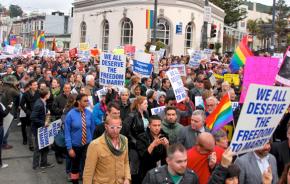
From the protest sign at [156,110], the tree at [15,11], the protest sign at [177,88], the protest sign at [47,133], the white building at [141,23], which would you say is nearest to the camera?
the protest sign at [156,110]

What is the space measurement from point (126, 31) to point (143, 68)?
3686 centimetres

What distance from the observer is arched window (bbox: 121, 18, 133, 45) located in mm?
47906

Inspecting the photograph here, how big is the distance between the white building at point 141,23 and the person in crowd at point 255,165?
136ft

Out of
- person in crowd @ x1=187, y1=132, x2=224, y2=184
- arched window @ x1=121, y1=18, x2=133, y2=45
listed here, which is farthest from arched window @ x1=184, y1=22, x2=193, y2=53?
person in crowd @ x1=187, y1=132, x2=224, y2=184

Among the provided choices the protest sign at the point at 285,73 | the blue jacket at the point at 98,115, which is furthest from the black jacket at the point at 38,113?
the protest sign at the point at 285,73

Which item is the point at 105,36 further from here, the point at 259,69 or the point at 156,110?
the point at 259,69

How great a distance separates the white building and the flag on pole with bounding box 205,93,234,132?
39944 millimetres

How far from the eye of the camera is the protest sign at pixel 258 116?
13.6 ft

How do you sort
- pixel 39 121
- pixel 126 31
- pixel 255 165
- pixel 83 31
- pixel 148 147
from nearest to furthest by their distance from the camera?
1. pixel 255 165
2. pixel 148 147
3. pixel 39 121
4. pixel 126 31
5. pixel 83 31

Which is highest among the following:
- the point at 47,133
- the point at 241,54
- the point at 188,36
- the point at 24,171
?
the point at 188,36

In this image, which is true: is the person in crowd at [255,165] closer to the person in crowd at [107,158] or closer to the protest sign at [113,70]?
the person in crowd at [107,158]

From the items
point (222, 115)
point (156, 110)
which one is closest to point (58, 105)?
point (156, 110)

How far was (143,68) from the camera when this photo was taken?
Answer: 12141mm

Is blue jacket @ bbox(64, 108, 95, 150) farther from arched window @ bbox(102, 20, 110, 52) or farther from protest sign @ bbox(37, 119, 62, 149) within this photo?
arched window @ bbox(102, 20, 110, 52)
